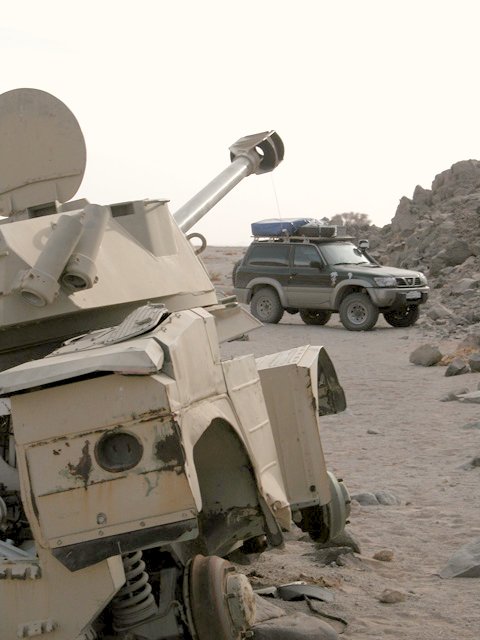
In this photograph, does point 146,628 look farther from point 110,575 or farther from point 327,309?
point 327,309

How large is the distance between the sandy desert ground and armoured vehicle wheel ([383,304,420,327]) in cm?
636

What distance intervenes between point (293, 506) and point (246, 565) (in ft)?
3.46

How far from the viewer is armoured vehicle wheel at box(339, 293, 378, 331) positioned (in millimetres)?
23325

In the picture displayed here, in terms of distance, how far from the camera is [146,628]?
459cm

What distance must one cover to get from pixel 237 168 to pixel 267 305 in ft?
51.0

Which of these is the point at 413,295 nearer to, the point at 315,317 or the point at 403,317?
the point at 403,317

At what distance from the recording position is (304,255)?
24500 millimetres

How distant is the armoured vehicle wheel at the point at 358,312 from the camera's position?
2333cm

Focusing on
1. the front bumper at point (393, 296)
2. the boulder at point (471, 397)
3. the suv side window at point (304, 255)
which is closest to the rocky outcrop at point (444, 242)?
the front bumper at point (393, 296)

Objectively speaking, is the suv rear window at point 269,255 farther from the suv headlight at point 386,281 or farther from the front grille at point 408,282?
the front grille at point 408,282

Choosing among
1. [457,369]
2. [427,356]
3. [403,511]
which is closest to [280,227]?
[427,356]

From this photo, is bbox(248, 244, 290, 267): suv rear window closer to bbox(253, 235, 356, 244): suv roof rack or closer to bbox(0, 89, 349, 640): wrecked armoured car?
bbox(253, 235, 356, 244): suv roof rack

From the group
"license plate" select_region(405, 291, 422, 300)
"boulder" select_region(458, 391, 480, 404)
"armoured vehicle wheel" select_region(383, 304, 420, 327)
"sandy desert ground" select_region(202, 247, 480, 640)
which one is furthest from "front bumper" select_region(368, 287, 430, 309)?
"boulder" select_region(458, 391, 480, 404)

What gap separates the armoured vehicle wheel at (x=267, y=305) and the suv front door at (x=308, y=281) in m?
0.45
